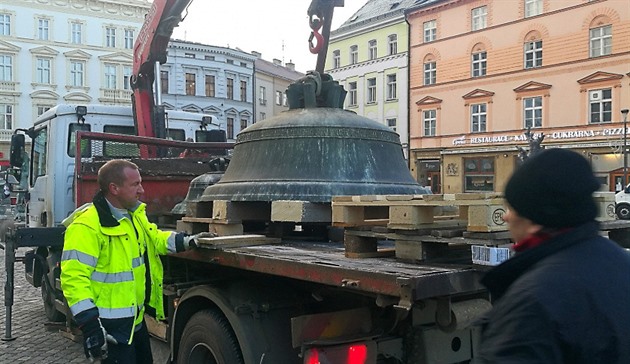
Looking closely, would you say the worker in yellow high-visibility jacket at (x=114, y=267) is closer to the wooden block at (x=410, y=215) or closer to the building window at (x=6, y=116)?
the wooden block at (x=410, y=215)

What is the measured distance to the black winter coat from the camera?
5.48 feet

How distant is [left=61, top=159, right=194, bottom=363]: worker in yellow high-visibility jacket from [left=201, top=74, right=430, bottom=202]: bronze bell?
0.80m

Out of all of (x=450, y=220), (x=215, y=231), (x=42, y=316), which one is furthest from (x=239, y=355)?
(x=42, y=316)

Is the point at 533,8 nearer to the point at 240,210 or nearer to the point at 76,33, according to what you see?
the point at 76,33

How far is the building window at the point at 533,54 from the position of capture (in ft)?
118

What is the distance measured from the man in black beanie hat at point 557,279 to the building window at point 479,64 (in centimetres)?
3834

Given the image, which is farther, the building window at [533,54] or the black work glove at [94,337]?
the building window at [533,54]

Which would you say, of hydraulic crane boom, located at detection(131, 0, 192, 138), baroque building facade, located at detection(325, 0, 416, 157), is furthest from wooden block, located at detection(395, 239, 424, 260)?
baroque building facade, located at detection(325, 0, 416, 157)

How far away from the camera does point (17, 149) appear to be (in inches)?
348

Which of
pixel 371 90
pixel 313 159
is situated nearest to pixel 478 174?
pixel 371 90

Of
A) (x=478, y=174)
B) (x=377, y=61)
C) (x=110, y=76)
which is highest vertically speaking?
(x=377, y=61)

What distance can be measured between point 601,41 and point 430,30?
11207 mm

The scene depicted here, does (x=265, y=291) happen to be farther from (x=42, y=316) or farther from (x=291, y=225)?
(x=42, y=316)

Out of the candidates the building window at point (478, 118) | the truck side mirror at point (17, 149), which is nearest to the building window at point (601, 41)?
the building window at point (478, 118)
